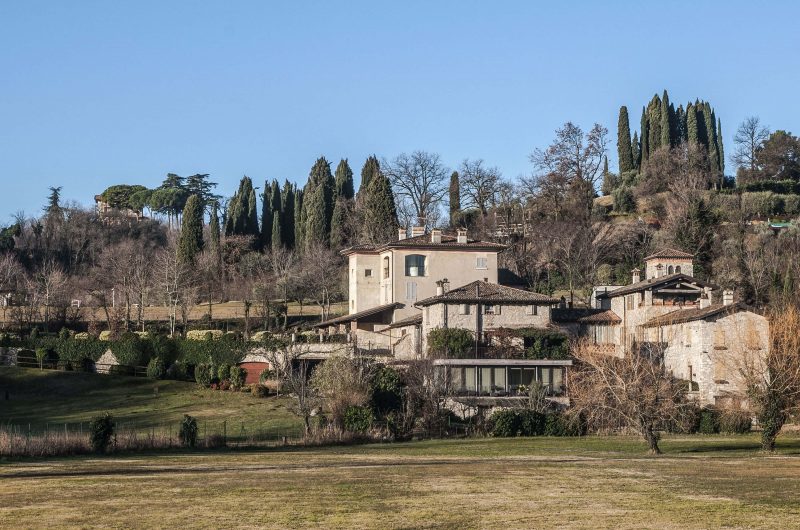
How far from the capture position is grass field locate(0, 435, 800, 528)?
2411 centimetres

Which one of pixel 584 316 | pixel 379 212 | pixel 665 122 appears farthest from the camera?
pixel 665 122

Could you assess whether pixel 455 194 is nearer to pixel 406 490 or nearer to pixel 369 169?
pixel 369 169

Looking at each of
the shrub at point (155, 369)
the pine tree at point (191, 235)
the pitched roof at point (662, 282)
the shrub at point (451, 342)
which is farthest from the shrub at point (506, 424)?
the pine tree at point (191, 235)

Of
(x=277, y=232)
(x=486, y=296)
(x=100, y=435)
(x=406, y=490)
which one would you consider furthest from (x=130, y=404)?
(x=277, y=232)

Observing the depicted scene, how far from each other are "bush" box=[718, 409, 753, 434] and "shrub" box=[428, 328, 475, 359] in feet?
47.4

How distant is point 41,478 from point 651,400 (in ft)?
80.3

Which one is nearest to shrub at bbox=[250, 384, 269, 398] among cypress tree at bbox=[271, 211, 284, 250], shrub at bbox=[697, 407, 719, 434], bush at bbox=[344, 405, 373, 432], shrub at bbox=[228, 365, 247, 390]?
shrub at bbox=[228, 365, 247, 390]

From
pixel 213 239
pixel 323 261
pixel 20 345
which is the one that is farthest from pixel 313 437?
pixel 213 239

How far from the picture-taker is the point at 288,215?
12206 centimetres

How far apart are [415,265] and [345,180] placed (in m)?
42.3

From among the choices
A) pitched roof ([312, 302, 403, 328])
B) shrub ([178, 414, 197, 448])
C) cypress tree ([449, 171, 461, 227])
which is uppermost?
cypress tree ([449, 171, 461, 227])

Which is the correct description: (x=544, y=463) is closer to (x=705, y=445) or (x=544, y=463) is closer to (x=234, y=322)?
(x=705, y=445)

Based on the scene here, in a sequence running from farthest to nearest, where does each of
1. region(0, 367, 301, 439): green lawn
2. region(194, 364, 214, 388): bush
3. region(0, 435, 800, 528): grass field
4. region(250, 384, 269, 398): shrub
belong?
region(194, 364, 214, 388): bush
region(250, 384, 269, 398): shrub
region(0, 367, 301, 439): green lawn
region(0, 435, 800, 528): grass field

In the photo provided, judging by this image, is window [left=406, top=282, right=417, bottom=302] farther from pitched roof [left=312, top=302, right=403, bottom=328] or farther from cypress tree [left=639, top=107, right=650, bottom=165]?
cypress tree [left=639, top=107, right=650, bottom=165]
